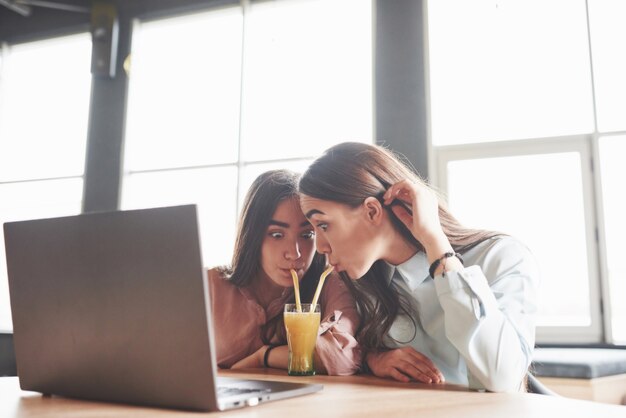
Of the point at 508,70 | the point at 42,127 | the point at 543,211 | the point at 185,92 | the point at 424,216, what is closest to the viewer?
the point at 424,216

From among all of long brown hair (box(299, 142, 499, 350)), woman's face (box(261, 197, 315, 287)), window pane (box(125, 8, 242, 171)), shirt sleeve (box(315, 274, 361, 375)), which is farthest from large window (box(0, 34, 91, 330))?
long brown hair (box(299, 142, 499, 350))

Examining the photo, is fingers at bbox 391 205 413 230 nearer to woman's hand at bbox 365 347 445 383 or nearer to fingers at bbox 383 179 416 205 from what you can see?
fingers at bbox 383 179 416 205

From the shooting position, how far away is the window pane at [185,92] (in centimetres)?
515

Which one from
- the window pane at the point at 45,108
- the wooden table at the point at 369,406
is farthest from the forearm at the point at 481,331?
the window pane at the point at 45,108

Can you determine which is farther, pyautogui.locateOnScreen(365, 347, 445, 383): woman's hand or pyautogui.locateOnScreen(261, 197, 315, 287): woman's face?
pyautogui.locateOnScreen(261, 197, 315, 287): woman's face

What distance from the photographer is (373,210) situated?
1.42 m

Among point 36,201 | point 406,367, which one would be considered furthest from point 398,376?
point 36,201

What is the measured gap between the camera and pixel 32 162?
5.78 m

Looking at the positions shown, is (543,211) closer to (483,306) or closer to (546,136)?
(546,136)

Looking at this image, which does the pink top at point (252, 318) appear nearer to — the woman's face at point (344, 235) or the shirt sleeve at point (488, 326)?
the woman's face at point (344, 235)

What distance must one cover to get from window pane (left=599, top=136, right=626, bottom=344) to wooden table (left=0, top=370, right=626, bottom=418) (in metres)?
3.39

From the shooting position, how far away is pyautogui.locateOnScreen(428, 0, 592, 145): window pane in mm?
4219

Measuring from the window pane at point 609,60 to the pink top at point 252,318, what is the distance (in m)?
3.27

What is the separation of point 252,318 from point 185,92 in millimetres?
4023
